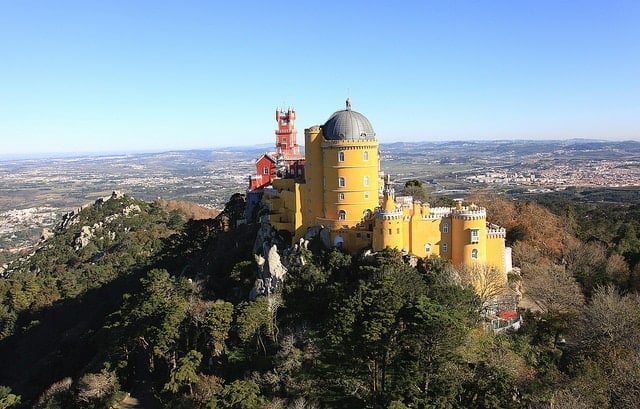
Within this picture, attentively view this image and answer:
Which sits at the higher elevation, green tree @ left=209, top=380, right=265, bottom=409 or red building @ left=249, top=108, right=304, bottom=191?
red building @ left=249, top=108, right=304, bottom=191

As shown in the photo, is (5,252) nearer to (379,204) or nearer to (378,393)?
(379,204)

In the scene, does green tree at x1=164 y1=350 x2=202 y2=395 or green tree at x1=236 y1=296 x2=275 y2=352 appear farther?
green tree at x1=236 y1=296 x2=275 y2=352

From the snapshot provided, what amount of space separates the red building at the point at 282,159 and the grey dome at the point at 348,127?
10.7m

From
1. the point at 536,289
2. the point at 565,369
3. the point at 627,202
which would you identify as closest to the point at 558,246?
the point at 536,289

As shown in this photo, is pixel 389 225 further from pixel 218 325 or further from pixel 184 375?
pixel 184 375

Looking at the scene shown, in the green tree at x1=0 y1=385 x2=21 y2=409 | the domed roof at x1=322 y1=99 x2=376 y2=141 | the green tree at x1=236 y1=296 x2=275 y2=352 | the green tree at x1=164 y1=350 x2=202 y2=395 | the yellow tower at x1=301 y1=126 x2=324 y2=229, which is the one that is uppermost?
the domed roof at x1=322 y1=99 x2=376 y2=141

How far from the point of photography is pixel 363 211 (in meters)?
40.7

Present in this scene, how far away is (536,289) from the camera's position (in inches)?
1522

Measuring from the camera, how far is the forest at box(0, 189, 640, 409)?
26234 millimetres

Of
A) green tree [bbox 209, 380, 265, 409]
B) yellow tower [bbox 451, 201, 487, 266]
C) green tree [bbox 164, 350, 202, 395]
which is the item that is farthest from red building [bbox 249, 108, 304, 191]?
green tree [bbox 209, 380, 265, 409]

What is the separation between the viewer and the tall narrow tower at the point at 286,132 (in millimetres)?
62219

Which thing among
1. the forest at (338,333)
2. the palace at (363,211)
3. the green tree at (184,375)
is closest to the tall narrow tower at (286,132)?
the forest at (338,333)

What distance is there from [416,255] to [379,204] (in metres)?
5.74

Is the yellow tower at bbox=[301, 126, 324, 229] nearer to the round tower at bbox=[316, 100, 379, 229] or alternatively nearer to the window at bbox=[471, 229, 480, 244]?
the round tower at bbox=[316, 100, 379, 229]
